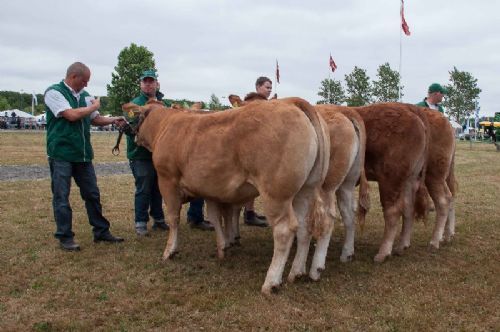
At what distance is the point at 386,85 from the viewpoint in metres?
48.6

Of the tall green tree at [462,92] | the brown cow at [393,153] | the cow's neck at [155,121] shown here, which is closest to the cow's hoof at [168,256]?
the cow's neck at [155,121]

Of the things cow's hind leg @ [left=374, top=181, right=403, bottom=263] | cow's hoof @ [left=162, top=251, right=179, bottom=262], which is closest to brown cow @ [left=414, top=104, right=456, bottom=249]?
cow's hind leg @ [left=374, top=181, right=403, bottom=263]

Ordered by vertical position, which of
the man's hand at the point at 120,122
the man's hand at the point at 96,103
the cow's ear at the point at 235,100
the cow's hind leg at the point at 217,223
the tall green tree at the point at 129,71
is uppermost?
the tall green tree at the point at 129,71

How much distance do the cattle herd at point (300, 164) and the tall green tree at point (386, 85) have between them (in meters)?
43.7

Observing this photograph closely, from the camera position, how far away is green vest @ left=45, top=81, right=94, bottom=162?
20.0 feet

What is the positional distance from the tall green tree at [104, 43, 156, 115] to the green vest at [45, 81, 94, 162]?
146 feet

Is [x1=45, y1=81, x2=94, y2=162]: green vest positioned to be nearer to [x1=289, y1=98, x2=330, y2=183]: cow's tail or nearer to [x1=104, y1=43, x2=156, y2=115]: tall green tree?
[x1=289, y1=98, x2=330, y2=183]: cow's tail

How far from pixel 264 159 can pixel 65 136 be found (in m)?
2.95

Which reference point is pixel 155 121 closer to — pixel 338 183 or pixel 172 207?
pixel 172 207

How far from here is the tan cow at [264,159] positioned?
4598mm

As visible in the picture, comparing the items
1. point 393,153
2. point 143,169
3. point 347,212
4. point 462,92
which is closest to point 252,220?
point 143,169

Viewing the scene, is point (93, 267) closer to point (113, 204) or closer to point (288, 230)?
point (288, 230)

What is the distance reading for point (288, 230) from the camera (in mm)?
4715

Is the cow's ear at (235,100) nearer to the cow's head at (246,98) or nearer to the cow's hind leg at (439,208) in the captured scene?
the cow's head at (246,98)
